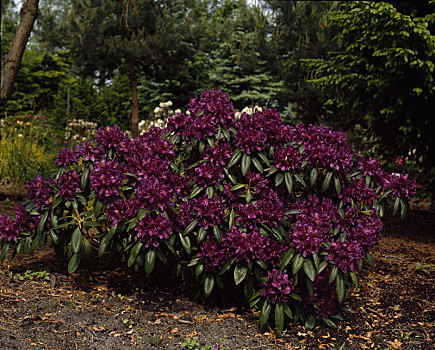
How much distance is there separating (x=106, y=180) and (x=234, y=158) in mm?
818

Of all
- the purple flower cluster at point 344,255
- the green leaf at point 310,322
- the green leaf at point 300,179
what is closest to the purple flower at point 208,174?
the green leaf at point 300,179

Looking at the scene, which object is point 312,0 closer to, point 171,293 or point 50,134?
point 50,134

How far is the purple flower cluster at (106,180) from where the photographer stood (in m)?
2.49

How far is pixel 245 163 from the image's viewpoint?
8.14ft

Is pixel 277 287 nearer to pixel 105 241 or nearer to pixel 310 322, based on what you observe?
pixel 310 322

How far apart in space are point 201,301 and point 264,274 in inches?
20.3

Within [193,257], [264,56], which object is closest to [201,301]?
[193,257]

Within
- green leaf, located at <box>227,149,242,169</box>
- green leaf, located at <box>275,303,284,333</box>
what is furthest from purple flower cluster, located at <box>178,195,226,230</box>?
green leaf, located at <box>275,303,284,333</box>

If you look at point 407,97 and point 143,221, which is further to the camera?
point 407,97

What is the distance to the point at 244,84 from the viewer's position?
1451cm

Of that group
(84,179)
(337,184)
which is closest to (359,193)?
(337,184)

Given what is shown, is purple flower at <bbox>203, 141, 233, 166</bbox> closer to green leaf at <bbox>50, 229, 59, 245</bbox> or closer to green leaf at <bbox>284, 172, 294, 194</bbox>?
green leaf at <bbox>284, 172, 294, 194</bbox>

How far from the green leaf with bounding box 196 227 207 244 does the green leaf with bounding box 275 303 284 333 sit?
0.57m

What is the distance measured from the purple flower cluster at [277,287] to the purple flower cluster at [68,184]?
1387 mm
